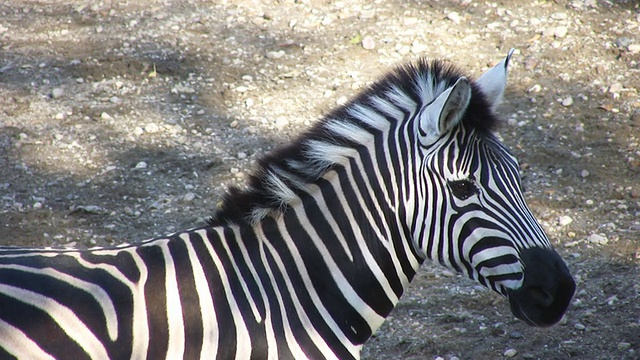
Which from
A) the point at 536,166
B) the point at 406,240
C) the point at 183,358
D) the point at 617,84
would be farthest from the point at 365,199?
the point at 617,84

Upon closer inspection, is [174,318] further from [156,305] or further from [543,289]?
[543,289]

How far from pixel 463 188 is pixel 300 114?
4451 mm

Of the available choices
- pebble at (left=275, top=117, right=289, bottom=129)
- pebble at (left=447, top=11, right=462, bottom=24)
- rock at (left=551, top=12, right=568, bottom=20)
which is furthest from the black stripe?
rock at (left=551, top=12, right=568, bottom=20)

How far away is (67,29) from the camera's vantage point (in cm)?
885

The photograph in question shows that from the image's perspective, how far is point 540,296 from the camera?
3.11 meters

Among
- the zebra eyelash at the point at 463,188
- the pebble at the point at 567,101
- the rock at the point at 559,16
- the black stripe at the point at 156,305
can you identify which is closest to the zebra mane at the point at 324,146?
the zebra eyelash at the point at 463,188

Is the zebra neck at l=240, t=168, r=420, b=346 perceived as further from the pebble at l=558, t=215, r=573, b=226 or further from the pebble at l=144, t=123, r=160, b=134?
the pebble at l=144, t=123, r=160, b=134

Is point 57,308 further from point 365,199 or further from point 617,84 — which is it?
point 617,84

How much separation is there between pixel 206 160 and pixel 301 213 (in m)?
3.63

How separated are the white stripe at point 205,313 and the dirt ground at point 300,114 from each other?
2029 mm

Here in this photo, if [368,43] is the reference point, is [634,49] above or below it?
above

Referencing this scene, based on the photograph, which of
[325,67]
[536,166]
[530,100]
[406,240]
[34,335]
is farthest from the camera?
[325,67]

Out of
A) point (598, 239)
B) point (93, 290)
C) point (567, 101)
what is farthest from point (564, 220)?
point (93, 290)

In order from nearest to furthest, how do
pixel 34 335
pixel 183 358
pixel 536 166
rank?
1. pixel 34 335
2. pixel 183 358
3. pixel 536 166
